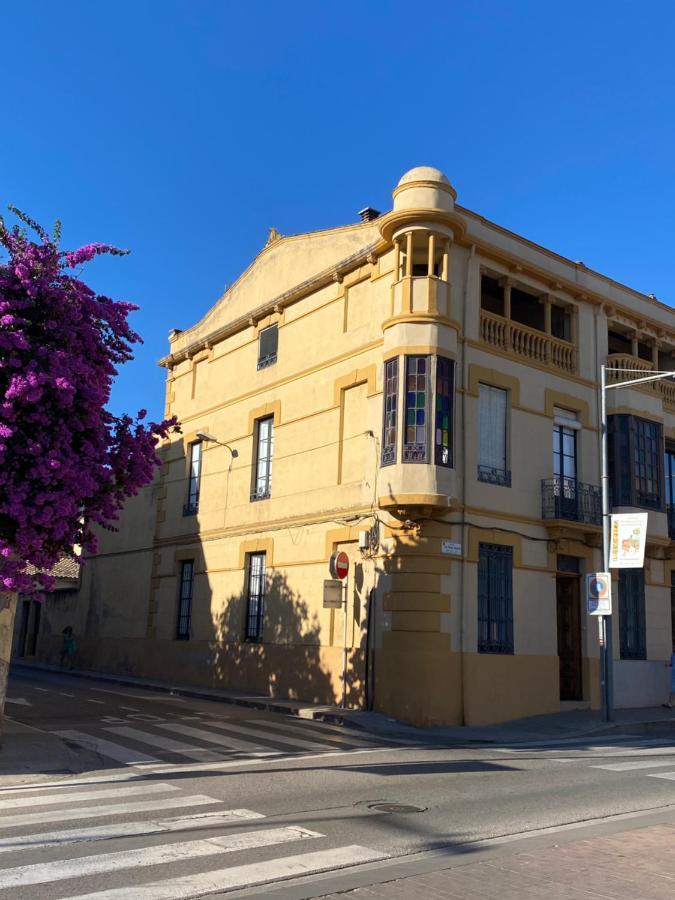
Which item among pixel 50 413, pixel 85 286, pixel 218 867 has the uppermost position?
pixel 85 286

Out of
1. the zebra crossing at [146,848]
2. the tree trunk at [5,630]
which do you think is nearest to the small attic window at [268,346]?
the tree trunk at [5,630]

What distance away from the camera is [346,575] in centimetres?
1900

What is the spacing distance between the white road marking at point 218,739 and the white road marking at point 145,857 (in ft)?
17.1

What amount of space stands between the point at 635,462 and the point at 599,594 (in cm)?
506

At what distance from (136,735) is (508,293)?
41.4 feet

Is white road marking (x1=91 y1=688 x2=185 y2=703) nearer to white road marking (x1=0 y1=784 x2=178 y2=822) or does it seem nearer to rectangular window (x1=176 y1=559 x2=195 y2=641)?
rectangular window (x1=176 y1=559 x2=195 y2=641)

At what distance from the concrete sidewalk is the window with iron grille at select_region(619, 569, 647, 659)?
142cm

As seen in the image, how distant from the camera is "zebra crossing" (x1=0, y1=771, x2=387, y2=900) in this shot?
5832 mm

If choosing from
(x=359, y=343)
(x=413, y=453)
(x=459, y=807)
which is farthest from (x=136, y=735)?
(x=359, y=343)

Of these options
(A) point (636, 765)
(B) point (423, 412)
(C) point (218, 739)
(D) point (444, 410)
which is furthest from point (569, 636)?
(C) point (218, 739)

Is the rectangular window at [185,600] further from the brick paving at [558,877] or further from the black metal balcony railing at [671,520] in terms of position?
the brick paving at [558,877]

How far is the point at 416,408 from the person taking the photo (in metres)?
18.0

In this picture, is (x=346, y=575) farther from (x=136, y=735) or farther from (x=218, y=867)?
(x=218, y=867)

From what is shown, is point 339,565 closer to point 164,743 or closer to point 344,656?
point 344,656
